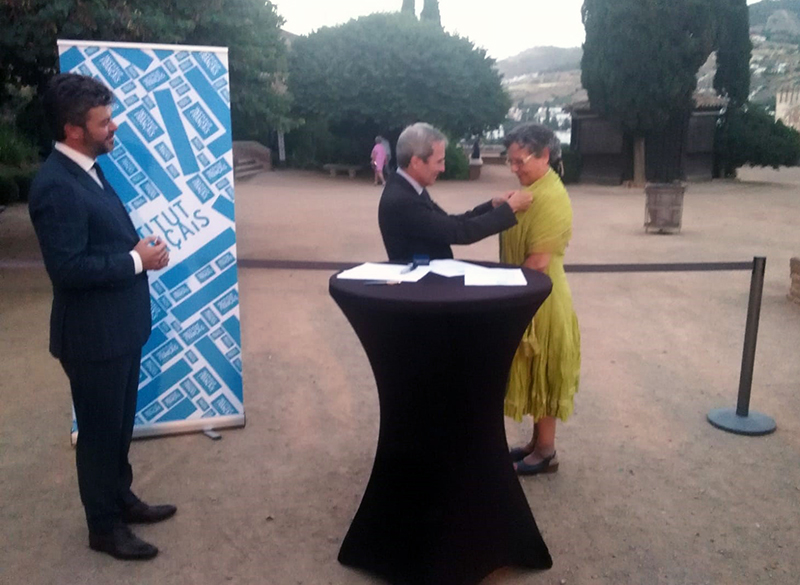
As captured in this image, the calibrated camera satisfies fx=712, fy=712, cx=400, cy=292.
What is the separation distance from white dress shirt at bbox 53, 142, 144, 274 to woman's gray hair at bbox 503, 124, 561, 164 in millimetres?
1667

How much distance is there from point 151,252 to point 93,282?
24cm

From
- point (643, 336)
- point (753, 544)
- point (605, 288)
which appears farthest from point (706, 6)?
point (753, 544)

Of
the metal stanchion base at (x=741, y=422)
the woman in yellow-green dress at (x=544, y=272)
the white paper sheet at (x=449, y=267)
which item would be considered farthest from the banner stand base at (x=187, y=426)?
the metal stanchion base at (x=741, y=422)

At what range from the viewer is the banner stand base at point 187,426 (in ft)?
13.3

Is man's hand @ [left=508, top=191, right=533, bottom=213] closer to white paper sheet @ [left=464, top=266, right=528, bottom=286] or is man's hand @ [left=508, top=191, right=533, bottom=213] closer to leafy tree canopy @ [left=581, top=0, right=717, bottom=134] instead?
white paper sheet @ [left=464, top=266, right=528, bottom=286]

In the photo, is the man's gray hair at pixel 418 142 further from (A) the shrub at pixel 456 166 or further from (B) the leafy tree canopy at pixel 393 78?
(B) the leafy tree canopy at pixel 393 78

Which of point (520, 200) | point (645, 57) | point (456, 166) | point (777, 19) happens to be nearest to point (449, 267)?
point (520, 200)

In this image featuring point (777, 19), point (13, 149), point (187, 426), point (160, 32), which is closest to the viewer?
point (187, 426)

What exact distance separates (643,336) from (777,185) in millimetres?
18840

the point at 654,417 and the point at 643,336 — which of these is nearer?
the point at 654,417

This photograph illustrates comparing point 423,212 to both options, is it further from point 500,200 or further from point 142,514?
point 142,514

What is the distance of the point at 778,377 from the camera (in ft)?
17.0

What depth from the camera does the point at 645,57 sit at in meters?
21.2

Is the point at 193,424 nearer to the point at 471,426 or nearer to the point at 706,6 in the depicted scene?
the point at 471,426
